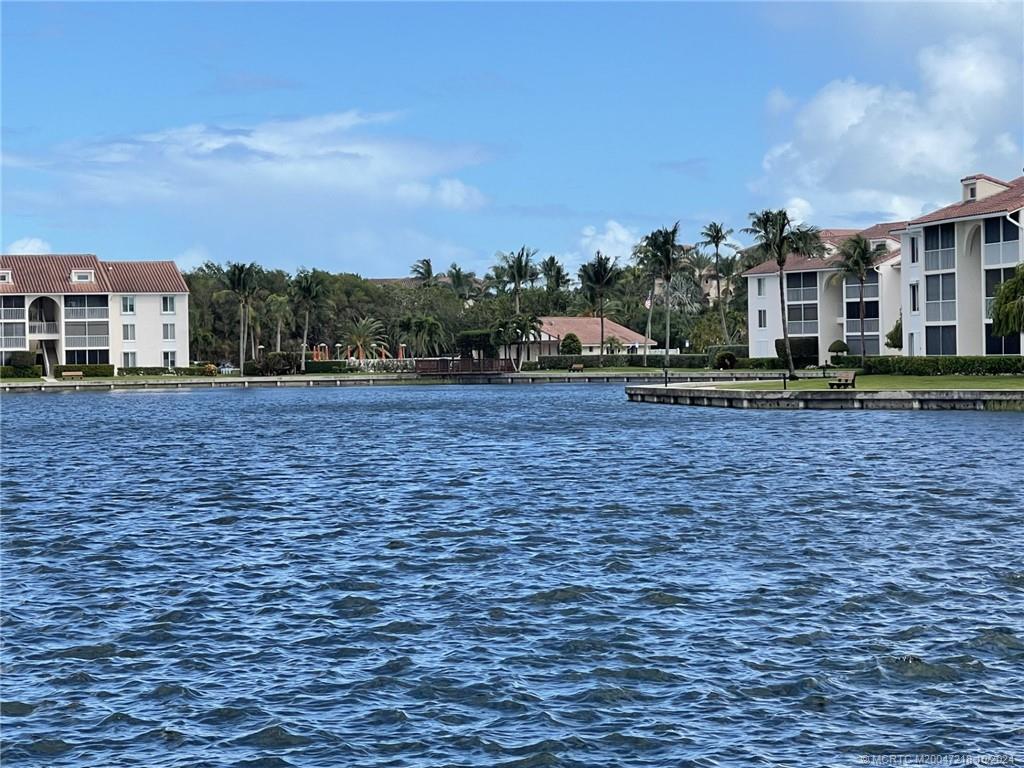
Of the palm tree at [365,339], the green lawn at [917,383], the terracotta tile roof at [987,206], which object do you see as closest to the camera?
the green lawn at [917,383]

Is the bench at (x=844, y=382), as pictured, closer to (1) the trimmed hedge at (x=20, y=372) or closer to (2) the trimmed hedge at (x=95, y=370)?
(2) the trimmed hedge at (x=95, y=370)

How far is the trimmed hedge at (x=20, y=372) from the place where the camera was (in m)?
115

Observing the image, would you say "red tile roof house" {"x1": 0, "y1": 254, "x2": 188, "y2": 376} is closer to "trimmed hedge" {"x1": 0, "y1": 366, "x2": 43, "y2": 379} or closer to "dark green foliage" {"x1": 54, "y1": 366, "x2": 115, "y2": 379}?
"dark green foliage" {"x1": 54, "y1": 366, "x2": 115, "y2": 379}

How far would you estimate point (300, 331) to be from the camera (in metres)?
152

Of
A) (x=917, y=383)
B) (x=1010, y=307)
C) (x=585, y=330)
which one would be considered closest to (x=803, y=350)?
(x=585, y=330)

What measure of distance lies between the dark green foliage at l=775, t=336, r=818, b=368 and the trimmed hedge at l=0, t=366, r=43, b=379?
Result: 64.1 meters

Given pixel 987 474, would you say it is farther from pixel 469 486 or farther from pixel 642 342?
pixel 642 342

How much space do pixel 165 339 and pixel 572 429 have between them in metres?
75.6

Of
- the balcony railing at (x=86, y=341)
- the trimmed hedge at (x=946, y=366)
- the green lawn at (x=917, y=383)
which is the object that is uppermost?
the balcony railing at (x=86, y=341)

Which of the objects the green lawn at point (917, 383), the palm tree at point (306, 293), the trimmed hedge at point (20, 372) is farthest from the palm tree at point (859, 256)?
the trimmed hedge at point (20, 372)

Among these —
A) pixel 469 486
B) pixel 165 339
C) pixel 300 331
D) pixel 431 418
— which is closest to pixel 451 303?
pixel 300 331

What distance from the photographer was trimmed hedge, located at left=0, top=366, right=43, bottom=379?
115438 mm

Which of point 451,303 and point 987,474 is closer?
point 987,474

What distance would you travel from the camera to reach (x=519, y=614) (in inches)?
711
